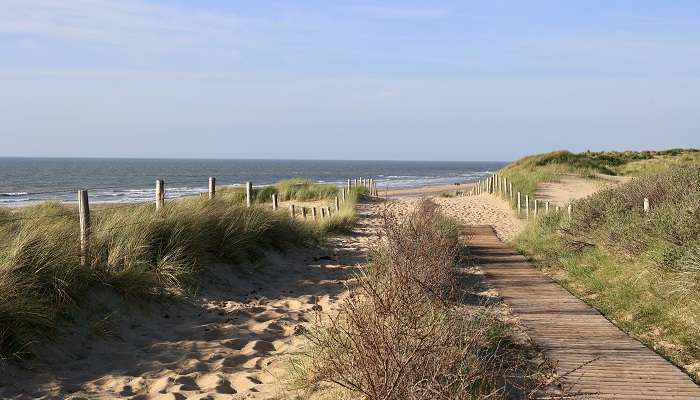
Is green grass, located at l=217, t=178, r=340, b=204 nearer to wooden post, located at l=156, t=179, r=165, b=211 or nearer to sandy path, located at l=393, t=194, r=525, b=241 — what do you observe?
sandy path, located at l=393, t=194, r=525, b=241

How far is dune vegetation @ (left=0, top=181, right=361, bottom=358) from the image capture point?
249 inches

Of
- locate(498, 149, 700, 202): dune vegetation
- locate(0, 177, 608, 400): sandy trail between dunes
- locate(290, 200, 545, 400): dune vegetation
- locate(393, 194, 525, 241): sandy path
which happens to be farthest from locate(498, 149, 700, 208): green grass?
locate(290, 200, 545, 400): dune vegetation

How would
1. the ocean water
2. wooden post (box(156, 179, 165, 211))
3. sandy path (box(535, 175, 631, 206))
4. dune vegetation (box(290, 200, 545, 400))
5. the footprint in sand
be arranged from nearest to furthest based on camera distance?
dune vegetation (box(290, 200, 545, 400))
the footprint in sand
wooden post (box(156, 179, 165, 211))
sandy path (box(535, 175, 631, 206))
the ocean water

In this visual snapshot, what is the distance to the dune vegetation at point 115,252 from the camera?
633cm

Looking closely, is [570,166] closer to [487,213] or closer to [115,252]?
[487,213]

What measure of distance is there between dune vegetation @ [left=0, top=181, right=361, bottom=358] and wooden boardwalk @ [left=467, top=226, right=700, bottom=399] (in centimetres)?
419

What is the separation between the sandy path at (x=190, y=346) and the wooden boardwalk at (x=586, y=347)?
241 centimetres

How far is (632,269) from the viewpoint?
9.13 metres

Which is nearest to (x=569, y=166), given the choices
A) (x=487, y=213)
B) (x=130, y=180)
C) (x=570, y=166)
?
(x=570, y=166)

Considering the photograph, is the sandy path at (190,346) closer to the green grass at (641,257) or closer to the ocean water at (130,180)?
the green grass at (641,257)

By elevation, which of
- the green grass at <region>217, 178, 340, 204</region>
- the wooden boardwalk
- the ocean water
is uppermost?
the green grass at <region>217, 178, 340, 204</region>

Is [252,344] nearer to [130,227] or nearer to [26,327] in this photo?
[26,327]

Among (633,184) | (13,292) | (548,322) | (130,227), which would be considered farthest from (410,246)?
(633,184)

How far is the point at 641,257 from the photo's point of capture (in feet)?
29.8
